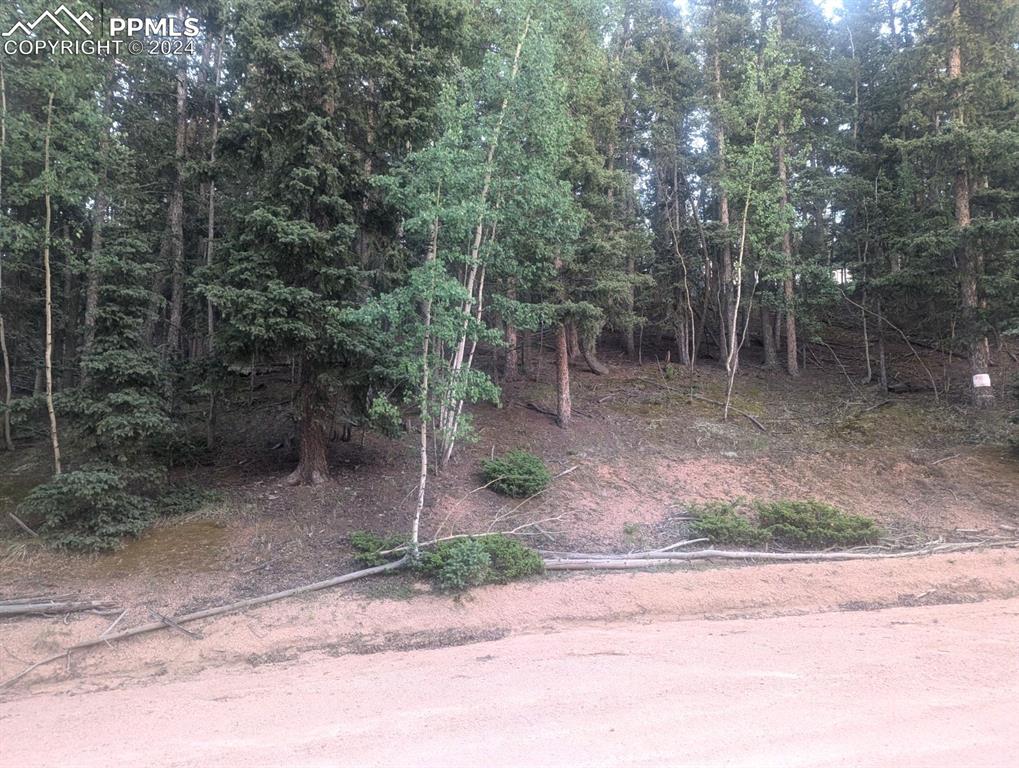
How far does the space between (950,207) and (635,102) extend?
32.9 feet

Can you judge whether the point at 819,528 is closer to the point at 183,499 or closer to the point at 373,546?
the point at 373,546

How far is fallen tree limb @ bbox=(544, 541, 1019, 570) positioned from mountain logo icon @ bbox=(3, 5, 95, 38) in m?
12.1

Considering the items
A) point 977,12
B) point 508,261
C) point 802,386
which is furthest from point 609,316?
point 977,12

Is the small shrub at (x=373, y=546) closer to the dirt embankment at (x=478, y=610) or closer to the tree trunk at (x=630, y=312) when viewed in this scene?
the dirt embankment at (x=478, y=610)

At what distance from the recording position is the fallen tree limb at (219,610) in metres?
6.86

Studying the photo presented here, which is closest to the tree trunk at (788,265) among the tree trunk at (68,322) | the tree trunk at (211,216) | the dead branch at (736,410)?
the dead branch at (736,410)

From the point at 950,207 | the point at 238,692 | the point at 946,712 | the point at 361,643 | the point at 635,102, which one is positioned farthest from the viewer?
the point at 635,102

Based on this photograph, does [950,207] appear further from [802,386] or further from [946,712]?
[946,712]

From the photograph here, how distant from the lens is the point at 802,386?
2031 centimetres

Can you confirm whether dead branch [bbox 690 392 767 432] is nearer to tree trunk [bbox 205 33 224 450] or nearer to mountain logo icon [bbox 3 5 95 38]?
tree trunk [bbox 205 33 224 450]

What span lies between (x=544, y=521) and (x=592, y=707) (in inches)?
239

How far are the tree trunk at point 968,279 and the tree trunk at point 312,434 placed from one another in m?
16.5

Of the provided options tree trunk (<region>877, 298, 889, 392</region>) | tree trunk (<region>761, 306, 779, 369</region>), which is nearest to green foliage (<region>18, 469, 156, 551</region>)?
tree trunk (<region>761, 306, 779, 369</region>)

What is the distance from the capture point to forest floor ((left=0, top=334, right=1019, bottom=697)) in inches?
298
